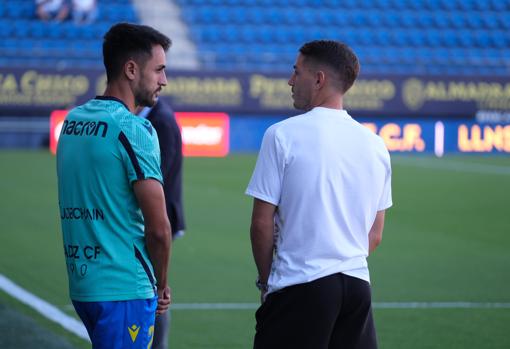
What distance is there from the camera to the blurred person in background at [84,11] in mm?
28812

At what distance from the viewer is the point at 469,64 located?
30.1 metres

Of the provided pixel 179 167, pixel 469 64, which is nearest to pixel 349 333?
pixel 179 167

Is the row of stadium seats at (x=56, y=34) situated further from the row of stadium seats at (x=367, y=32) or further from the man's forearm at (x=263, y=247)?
the man's forearm at (x=263, y=247)

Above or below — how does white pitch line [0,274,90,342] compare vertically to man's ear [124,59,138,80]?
below

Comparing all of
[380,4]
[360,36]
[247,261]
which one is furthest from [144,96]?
[380,4]

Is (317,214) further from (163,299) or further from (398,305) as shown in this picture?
(398,305)

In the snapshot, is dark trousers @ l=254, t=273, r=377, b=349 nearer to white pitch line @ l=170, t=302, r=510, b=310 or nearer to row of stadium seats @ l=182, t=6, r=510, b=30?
white pitch line @ l=170, t=302, r=510, b=310

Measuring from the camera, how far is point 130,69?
12.2 ft

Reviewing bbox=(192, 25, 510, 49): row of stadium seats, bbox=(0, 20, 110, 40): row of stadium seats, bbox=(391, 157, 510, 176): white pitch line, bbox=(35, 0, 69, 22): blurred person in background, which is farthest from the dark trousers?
bbox=(192, 25, 510, 49): row of stadium seats

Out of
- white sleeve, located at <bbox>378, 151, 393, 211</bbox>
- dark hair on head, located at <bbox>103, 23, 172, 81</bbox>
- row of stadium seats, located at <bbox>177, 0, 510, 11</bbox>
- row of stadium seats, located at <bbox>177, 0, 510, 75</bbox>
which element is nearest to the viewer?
dark hair on head, located at <bbox>103, 23, 172, 81</bbox>

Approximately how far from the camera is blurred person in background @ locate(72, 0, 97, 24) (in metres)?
28.8

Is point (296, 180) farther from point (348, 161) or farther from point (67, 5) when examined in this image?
point (67, 5)

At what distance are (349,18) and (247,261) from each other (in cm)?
2183

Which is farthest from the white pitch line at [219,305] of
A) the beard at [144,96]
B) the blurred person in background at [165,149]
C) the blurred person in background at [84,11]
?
the blurred person in background at [84,11]
